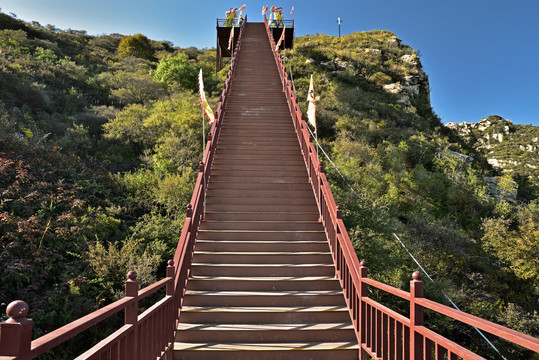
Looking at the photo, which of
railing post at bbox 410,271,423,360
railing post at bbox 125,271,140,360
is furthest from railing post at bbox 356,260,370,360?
railing post at bbox 125,271,140,360

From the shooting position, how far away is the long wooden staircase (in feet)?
16.7

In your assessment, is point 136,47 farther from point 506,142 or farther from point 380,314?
point 506,142

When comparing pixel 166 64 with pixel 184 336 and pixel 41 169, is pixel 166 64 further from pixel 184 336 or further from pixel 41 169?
pixel 184 336

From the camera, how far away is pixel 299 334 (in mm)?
5215

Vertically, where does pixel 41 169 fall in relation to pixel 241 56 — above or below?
below

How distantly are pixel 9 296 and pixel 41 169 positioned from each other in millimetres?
4493

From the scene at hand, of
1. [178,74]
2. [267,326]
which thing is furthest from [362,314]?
[178,74]

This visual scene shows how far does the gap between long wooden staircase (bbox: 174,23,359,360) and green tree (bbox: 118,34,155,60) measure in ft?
95.0

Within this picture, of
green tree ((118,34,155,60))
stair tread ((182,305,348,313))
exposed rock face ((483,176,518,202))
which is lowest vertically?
stair tread ((182,305,348,313))

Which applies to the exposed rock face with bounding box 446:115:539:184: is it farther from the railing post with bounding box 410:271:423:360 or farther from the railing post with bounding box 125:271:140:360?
the railing post with bounding box 125:271:140:360

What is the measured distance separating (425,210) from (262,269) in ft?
29.4

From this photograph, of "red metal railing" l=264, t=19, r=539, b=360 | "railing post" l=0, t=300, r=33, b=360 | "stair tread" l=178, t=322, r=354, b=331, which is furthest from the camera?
"stair tread" l=178, t=322, r=354, b=331

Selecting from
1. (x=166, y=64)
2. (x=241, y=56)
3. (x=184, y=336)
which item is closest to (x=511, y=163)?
(x=241, y=56)

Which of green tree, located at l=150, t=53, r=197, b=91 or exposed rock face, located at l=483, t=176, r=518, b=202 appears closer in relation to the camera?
exposed rock face, located at l=483, t=176, r=518, b=202
